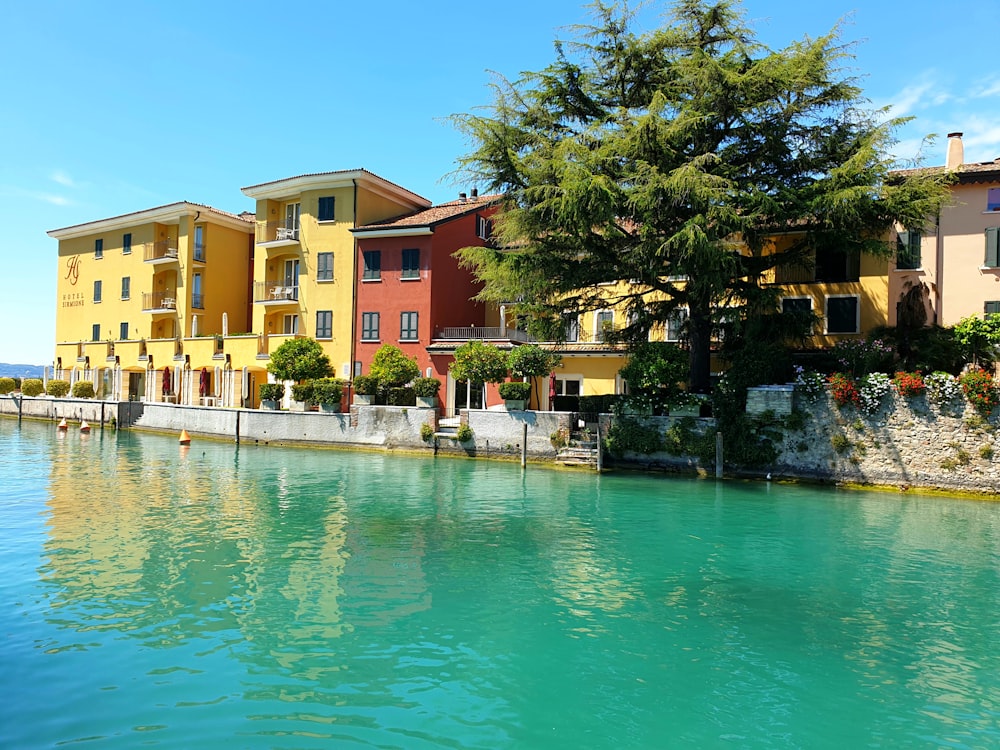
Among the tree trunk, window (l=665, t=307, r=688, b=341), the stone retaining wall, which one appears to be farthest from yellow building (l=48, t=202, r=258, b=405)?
the tree trunk

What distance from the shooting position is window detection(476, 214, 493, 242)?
38.9 metres

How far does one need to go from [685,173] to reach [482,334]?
15451 mm

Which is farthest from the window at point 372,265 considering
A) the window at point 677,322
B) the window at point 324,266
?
the window at point 677,322

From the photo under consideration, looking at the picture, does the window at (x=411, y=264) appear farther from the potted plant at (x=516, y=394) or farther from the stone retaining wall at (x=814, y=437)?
the potted plant at (x=516, y=394)

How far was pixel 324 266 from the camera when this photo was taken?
38688 mm

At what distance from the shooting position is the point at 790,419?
915 inches

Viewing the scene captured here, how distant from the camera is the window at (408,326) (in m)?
35.9

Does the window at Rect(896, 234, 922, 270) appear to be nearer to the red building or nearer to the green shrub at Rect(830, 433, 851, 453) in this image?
the green shrub at Rect(830, 433, 851, 453)

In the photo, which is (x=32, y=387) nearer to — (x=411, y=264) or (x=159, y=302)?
(x=159, y=302)

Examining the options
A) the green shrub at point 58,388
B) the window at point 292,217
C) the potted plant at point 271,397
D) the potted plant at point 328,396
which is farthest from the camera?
the green shrub at point 58,388

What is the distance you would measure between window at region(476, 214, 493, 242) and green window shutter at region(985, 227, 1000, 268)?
2267cm

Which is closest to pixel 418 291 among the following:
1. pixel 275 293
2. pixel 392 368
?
pixel 392 368

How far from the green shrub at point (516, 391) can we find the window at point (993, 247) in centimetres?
1817

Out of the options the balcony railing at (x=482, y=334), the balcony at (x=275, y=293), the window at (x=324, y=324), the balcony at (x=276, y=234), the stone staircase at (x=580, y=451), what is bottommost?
the stone staircase at (x=580, y=451)
